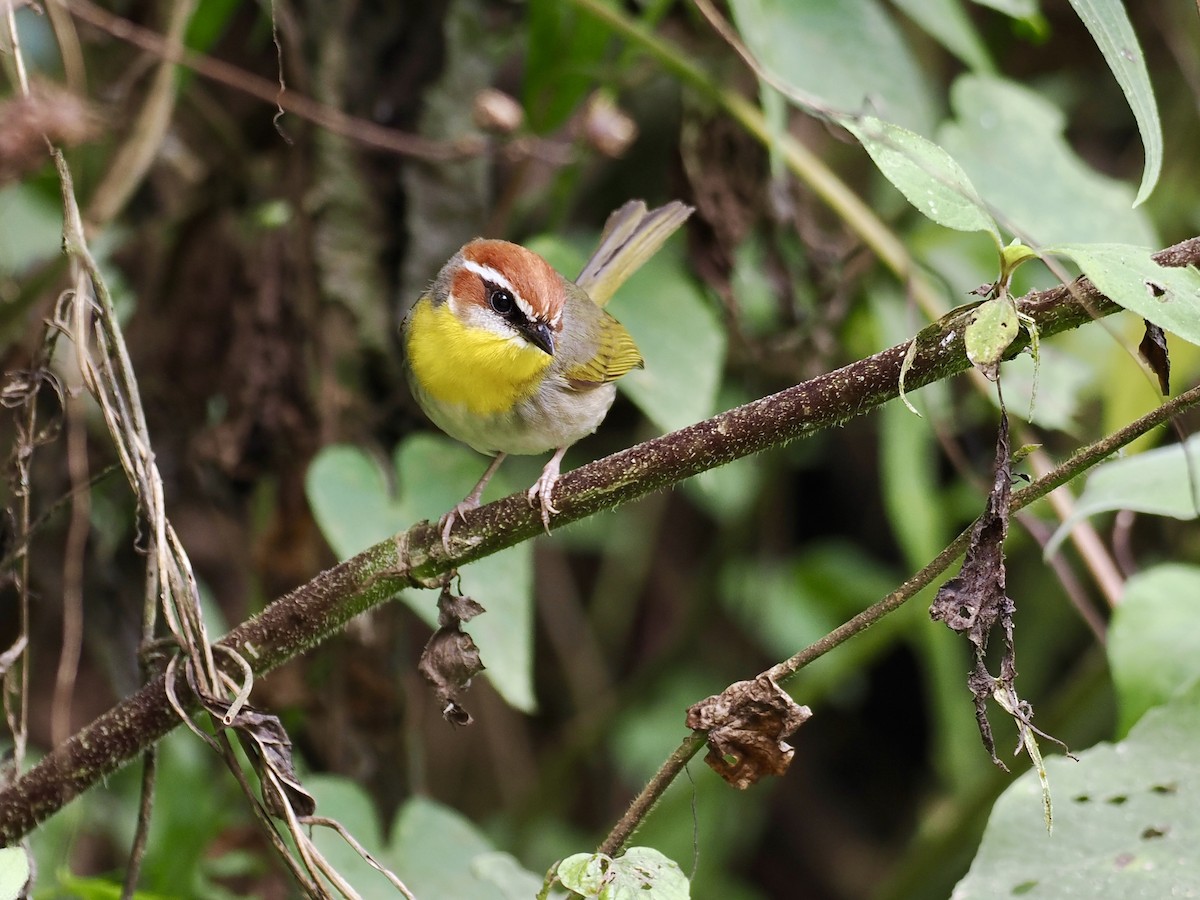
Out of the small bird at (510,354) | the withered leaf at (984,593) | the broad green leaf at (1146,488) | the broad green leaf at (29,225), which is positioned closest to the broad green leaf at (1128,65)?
the withered leaf at (984,593)

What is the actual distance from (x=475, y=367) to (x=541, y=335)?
0.45ft

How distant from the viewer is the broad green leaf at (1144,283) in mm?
1062

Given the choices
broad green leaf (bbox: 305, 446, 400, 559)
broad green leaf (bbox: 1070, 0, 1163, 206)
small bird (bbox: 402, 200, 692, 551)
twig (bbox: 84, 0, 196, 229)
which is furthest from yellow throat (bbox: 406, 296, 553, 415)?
broad green leaf (bbox: 1070, 0, 1163, 206)

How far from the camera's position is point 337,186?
2.58m

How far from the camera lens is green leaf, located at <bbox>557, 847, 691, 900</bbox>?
4.06 feet

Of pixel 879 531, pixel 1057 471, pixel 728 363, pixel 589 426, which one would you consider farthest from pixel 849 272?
pixel 879 531

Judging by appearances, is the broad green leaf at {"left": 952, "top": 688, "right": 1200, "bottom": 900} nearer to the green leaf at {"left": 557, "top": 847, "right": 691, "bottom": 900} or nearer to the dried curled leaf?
the green leaf at {"left": 557, "top": 847, "right": 691, "bottom": 900}

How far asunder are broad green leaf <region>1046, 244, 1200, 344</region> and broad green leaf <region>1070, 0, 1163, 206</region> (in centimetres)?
10

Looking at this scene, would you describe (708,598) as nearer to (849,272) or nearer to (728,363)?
(728,363)

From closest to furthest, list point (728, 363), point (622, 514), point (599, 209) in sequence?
point (728, 363)
point (599, 209)
point (622, 514)

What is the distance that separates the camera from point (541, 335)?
87.4 inches

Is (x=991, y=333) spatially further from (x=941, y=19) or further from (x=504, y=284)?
(x=941, y=19)

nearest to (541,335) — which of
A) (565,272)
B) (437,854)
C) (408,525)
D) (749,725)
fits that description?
(565,272)

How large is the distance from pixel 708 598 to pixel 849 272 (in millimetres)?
1375
